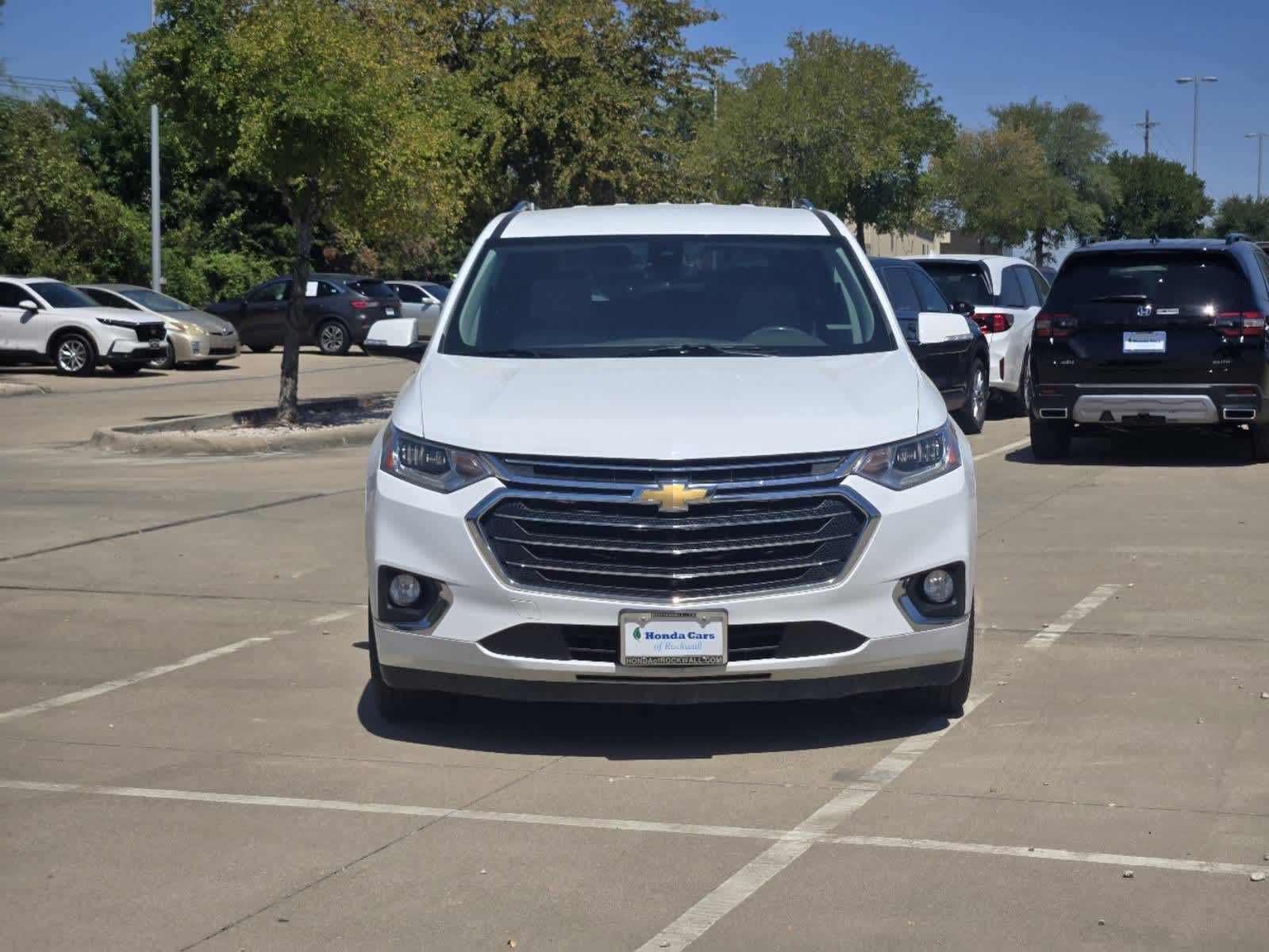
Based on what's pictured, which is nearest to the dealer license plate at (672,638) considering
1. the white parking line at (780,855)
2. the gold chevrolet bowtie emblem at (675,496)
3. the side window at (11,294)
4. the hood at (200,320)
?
the gold chevrolet bowtie emblem at (675,496)

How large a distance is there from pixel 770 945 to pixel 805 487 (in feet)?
6.10

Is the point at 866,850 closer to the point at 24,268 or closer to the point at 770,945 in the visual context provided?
the point at 770,945

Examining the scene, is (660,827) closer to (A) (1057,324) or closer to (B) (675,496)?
(B) (675,496)

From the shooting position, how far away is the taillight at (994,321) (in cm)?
1912

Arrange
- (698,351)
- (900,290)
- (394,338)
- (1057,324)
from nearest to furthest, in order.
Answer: (698,351), (394,338), (1057,324), (900,290)

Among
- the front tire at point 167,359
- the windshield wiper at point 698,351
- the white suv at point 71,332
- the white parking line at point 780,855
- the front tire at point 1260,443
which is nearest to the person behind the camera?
the white parking line at point 780,855

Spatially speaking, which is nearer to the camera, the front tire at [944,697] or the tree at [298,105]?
the front tire at [944,697]

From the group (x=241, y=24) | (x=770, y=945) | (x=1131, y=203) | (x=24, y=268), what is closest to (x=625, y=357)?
(x=770, y=945)

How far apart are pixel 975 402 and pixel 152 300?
710 inches

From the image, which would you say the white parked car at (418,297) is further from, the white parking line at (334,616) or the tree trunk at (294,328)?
the white parking line at (334,616)

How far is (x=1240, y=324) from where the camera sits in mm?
14570

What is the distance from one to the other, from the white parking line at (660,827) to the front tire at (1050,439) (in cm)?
1077

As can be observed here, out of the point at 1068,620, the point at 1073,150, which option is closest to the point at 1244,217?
the point at 1073,150

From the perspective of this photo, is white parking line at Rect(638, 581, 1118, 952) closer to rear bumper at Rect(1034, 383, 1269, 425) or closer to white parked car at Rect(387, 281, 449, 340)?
rear bumper at Rect(1034, 383, 1269, 425)
